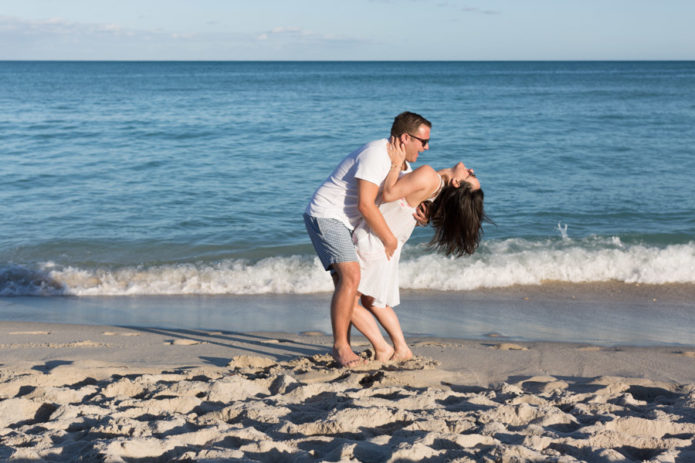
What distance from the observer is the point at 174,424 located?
3.04 meters

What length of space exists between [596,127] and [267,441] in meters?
20.4

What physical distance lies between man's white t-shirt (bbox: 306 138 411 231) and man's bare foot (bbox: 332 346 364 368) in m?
0.83

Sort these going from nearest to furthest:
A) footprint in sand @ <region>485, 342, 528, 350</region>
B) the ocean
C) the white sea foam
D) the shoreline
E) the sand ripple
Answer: the sand ripple, footprint in sand @ <region>485, 342, 528, 350</region>, the shoreline, the white sea foam, the ocean

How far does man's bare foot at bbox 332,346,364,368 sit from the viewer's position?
4.25 metres

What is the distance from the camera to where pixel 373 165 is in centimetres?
393

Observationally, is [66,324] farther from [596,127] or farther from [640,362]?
[596,127]

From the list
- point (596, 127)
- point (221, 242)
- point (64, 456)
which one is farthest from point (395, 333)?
point (596, 127)

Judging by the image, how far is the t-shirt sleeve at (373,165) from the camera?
12.9 feet

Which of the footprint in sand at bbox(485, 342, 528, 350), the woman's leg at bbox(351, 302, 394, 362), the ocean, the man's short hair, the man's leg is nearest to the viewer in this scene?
the man's short hair

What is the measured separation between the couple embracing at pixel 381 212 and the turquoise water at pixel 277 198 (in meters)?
3.12

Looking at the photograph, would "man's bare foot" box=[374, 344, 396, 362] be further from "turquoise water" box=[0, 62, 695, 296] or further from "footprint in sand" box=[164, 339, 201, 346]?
"turquoise water" box=[0, 62, 695, 296]

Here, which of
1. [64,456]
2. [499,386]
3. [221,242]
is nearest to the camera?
[64,456]

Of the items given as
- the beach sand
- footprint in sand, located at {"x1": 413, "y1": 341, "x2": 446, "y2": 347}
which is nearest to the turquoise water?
footprint in sand, located at {"x1": 413, "y1": 341, "x2": 446, "y2": 347}

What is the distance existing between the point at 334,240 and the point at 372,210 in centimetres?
34
